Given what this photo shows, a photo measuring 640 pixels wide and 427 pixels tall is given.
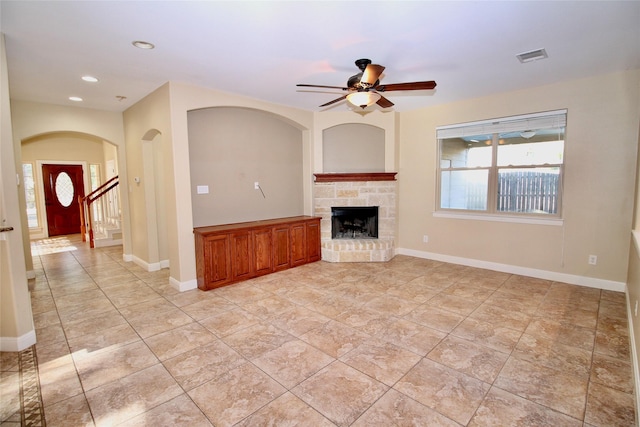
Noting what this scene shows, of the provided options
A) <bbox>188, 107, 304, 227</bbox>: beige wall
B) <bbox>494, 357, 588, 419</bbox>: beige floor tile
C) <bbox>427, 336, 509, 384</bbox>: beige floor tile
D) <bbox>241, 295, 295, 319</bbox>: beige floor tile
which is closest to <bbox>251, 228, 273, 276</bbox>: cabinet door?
<bbox>188, 107, 304, 227</bbox>: beige wall

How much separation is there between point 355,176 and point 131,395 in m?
4.33

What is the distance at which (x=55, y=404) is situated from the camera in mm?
2000

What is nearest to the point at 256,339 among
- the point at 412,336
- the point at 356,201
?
the point at 412,336

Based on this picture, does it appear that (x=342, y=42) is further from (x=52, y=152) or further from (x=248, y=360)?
(x=52, y=152)

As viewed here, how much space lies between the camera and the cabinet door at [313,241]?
534 centimetres

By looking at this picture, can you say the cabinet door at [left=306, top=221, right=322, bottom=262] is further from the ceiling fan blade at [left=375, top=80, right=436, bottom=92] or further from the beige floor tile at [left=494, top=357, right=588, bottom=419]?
the beige floor tile at [left=494, top=357, right=588, bottom=419]

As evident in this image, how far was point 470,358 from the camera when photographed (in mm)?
2473

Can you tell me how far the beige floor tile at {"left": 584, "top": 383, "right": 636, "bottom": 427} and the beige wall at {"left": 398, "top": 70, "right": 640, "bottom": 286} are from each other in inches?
98.5

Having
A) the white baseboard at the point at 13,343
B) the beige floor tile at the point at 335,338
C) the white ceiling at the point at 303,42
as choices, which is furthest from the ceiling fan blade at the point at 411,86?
the white baseboard at the point at 13,343

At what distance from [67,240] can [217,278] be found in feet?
21.0

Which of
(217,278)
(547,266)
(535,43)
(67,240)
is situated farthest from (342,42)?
(67,240)

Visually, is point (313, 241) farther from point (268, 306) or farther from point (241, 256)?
point (268, 306)

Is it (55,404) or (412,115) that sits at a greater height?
(412,115)

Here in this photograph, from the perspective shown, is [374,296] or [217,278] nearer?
[374,296]
